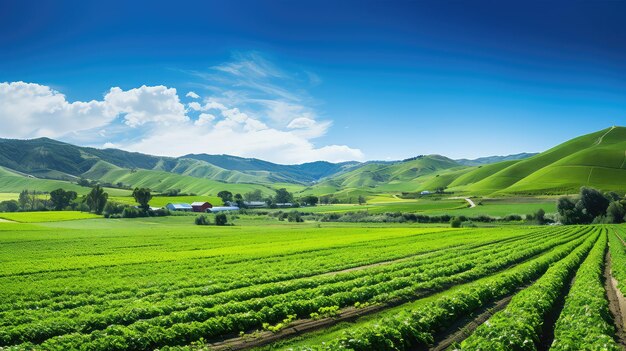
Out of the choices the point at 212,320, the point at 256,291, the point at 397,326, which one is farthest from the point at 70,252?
the point at 397,326

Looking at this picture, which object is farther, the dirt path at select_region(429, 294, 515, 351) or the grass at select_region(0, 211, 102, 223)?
the grass at select_region(0, 211, 102, 223)

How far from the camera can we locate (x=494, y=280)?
27.1 meters

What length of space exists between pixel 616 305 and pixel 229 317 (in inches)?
886

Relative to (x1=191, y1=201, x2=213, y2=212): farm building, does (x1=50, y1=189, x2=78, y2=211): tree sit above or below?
above

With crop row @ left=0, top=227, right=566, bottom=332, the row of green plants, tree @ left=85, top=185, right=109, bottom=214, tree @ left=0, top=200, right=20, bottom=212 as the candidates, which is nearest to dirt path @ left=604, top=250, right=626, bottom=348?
crop row @ left=0, top=227, right=566, bottom=332

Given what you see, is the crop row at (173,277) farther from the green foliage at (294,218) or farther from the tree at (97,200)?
the tree at (97,200)

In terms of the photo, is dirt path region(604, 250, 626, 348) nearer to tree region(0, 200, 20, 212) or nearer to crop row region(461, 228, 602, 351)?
crop row region(461, 228, 602, 351)

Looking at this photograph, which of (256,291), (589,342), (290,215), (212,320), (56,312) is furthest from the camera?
(290,215)

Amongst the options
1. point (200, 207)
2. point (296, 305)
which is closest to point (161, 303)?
point (296, 305)

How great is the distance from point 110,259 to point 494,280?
40.8 meters

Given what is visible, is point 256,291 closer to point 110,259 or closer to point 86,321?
point 86,321

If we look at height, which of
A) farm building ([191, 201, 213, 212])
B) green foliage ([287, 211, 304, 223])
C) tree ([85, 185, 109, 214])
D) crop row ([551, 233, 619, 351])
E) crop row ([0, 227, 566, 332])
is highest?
tree ([85, 185, 109, 214])

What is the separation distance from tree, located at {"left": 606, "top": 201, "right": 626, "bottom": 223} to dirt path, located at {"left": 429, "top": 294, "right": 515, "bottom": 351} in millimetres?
121133

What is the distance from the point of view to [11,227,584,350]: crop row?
1605cm
